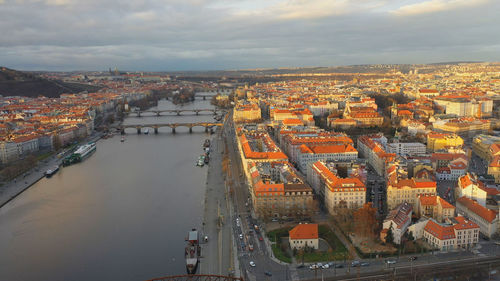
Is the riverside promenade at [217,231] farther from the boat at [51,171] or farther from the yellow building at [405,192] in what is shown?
the boat at [51,171]

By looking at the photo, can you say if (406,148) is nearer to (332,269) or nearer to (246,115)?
(332,269)

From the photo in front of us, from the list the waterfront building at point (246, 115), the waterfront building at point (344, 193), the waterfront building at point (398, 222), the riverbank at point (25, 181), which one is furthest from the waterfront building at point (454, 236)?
the waterfront building at point (246, 115)

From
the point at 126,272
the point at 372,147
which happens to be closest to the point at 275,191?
the point at 126,272

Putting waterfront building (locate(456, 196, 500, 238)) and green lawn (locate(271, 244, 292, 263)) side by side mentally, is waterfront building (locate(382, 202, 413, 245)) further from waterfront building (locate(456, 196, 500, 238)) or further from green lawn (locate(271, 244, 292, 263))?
green lawn (locate(271, 244, 292, 263))

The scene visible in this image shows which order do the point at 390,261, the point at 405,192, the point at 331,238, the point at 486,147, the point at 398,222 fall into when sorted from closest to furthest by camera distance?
the point at 390,261
the point at 398,222
the point at 331,238
the point at 405,192
the point at 486,147

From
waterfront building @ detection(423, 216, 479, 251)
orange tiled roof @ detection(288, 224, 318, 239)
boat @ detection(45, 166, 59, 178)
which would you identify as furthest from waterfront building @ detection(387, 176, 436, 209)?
boat @ detection(45, 166, 59, 178)

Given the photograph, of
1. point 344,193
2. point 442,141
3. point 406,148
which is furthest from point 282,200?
point 442,141

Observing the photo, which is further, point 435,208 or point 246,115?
point 246,115
